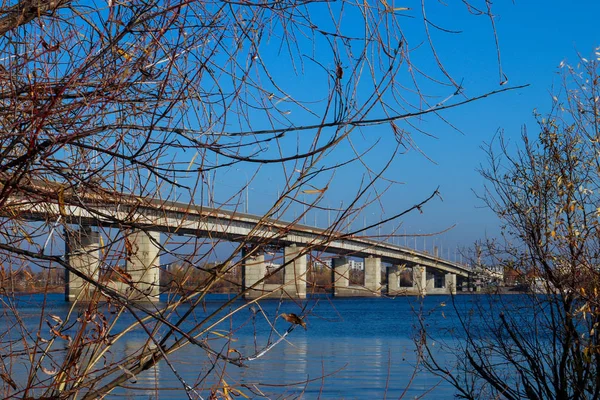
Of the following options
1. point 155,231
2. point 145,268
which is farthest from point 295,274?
point 155,231

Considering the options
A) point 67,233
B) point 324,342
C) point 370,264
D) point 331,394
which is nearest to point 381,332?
point 324,342

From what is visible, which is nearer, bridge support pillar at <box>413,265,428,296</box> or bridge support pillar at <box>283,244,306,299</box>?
bridge support pillar at <box>283,244,306,299</box>

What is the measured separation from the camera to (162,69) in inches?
106

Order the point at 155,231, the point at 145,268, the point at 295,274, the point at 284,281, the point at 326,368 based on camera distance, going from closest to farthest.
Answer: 1. the point at 295,274
2. the point at 145,268
3. the point at 155,231
4. the point at 284,281
5. the point at 326,368

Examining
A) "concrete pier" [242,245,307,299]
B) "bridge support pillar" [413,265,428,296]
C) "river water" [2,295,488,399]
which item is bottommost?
"river water" [2,295,488,399]

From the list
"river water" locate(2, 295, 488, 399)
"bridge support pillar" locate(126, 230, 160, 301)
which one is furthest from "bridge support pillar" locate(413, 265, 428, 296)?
"river water" locate(2, 295, 488, 399)

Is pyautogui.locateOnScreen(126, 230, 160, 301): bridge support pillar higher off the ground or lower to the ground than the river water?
higher

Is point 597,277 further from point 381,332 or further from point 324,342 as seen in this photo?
point 381,332

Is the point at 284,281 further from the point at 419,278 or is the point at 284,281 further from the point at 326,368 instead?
the point at 326,368

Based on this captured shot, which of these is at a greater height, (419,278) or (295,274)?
(419,278)

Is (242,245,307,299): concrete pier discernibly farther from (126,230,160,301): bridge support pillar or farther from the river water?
the river water

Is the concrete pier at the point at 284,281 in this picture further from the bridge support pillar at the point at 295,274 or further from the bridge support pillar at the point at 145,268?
the bridge support pillar at the point at 145,268

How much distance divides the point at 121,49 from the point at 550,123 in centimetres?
616

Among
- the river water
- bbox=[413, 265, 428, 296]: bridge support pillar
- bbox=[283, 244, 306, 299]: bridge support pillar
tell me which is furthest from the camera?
the river water
